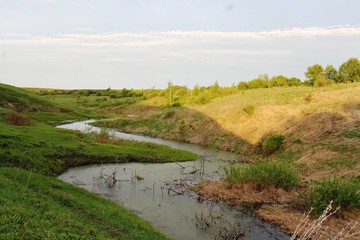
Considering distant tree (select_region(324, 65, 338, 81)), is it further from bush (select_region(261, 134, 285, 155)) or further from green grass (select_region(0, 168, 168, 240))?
green grass (select_region(0, 168, 168, 240))

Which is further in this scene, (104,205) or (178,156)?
(178,156)

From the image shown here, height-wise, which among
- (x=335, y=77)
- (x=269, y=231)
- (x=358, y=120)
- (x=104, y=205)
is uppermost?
(x=335, y=77)

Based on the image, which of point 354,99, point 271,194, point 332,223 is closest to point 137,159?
point 271,194

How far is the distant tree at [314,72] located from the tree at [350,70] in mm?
5772

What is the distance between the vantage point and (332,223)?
16.9m

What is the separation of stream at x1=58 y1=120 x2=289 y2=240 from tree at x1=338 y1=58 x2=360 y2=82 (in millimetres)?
66382

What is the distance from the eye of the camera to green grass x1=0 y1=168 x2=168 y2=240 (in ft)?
34.5

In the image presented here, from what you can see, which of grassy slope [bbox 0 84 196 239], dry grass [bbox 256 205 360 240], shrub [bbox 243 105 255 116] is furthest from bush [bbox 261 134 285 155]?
dry grass [bbox 256 205 360 240]

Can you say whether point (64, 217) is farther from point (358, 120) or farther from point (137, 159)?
point (358, 120)

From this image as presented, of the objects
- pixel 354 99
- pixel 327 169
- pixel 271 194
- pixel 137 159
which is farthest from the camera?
pixel 354 99

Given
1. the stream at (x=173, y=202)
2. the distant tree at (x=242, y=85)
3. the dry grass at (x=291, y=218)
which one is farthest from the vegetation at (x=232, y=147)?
the distant tree at (x=242, y=85)

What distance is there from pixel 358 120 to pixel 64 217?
30986 millimetres

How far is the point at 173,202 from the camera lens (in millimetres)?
19828

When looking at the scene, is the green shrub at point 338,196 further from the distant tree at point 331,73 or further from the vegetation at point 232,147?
the distant tree at point 331,73
